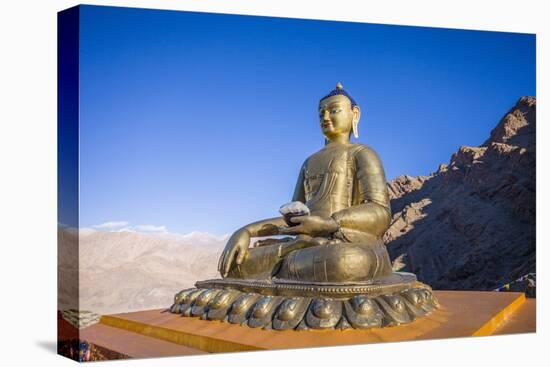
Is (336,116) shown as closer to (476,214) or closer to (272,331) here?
(272,331)

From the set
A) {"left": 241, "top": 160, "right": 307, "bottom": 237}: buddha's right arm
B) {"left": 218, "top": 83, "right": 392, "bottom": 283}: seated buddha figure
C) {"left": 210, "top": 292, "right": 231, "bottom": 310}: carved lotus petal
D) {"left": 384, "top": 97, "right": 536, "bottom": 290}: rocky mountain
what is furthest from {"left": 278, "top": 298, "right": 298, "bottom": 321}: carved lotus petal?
{"left": 384, "top": 97, "right": 536, "bottom": 290}: rocky mountain

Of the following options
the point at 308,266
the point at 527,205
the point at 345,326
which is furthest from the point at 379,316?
the point at 527,205

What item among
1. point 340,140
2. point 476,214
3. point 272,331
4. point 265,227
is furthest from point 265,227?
point 476,214

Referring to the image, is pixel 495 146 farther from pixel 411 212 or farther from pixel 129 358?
pixel 129 358

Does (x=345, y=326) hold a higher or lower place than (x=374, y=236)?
lower

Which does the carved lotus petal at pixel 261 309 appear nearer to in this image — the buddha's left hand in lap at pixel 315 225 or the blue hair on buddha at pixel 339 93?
the buddha's left hand in lap at pixel 315 225

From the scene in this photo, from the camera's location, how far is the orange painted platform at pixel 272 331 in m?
4.64

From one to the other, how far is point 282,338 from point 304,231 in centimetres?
111

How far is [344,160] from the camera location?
611 cm

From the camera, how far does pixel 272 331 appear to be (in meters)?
Result: 4.85

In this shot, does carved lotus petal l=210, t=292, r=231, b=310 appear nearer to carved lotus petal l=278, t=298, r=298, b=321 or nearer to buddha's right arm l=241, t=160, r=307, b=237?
carved lotus petal l=278, t=298, r=298, b=321

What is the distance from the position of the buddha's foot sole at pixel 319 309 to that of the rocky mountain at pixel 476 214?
786cm

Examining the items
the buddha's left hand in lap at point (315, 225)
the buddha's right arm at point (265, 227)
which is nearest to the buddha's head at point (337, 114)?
the buddha's right arm at point (265, 227)

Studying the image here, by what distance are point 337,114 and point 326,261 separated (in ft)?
5.78
